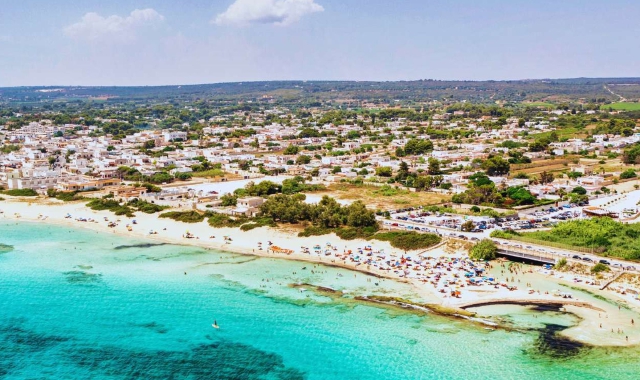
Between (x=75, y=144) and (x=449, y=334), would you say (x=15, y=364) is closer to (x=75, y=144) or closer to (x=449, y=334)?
(x=449, y=334)

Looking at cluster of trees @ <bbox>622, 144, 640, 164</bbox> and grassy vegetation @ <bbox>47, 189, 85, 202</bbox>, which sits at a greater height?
cluster of trees @ <bbox>622, 144, 640, 164</bbox>

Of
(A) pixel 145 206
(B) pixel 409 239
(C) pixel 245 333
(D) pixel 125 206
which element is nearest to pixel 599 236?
(B) pixel 409 239

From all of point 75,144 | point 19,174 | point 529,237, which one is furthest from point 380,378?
point 75,144

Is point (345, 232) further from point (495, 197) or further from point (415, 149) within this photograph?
point (415, 149)

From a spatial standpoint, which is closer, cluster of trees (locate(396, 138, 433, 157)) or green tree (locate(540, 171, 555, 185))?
green tree (locate(540, 171, 555, 185))

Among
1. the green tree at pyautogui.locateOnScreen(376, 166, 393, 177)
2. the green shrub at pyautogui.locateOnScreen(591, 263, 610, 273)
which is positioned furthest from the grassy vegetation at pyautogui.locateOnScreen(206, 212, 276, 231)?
the green tree at pyautogui.locateOnScreen(376, 166, 393, 177)

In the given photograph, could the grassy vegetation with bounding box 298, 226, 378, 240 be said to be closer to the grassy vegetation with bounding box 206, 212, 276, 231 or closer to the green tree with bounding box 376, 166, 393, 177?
the grassy vegetation with bounding box 206, 212, 276, 231
